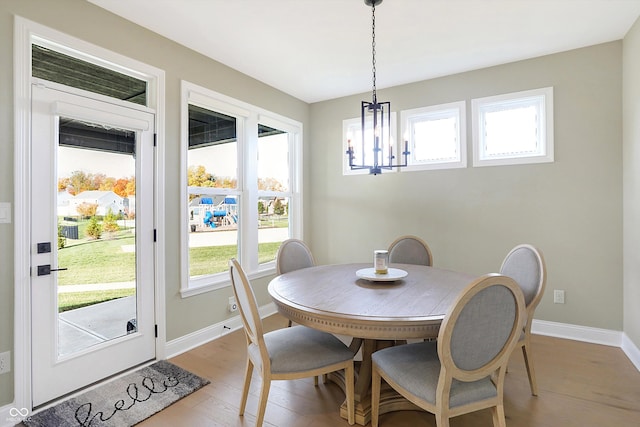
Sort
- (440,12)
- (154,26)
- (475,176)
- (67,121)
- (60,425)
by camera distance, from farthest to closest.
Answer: (475,176)
(154,26)
(440,12)
(67,121)
(60,425)

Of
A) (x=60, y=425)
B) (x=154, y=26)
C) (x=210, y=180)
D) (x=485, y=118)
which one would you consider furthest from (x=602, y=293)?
(x=154, y=26)

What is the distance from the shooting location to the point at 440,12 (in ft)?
7.98

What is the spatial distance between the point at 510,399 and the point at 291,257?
1.93 m

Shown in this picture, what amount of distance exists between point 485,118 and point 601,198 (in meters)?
1.32

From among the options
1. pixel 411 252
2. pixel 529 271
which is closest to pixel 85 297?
pixel 411 252

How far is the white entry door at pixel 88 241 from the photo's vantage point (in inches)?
81.3

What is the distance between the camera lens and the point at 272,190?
408 cm

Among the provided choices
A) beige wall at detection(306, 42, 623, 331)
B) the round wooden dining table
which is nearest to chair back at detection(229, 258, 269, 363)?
the round wooden dining table

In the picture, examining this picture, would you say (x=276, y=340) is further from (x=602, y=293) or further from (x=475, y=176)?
(x=602, y=293)

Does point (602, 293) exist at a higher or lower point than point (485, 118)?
lower

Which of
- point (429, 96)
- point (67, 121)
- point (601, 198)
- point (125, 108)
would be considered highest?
point (429, 96)

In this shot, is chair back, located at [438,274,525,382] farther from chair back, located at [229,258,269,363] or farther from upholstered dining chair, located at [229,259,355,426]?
chair back, located at [229,258,269,363]

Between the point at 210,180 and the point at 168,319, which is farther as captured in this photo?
the point at 210,180

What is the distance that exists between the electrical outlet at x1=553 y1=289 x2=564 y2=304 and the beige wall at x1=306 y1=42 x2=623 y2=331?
38 mm
